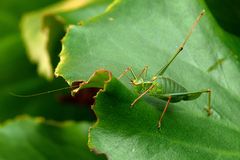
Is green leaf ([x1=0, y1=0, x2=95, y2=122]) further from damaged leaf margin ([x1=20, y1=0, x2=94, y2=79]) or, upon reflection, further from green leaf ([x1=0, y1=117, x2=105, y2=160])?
green leaf ([x1=0, y1=117, x2=105, y2=160])

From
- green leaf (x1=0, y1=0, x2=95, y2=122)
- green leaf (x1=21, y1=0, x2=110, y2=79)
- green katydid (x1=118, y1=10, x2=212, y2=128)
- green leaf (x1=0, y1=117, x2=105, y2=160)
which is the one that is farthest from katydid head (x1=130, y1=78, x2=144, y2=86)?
green leaf (x1=0, y1=0, x2=95, y2=122)

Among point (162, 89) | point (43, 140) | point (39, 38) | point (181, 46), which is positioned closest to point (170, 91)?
point (162, 89)

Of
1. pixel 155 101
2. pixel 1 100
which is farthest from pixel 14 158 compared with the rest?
pixel 1 100

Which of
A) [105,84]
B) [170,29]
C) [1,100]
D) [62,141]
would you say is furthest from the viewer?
[1,100]

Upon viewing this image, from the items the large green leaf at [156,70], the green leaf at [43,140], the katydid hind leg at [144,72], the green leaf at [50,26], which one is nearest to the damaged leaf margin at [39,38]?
the green leaf at [50,26]

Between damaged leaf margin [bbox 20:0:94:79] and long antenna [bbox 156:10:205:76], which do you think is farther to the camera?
damaged leaf margin [bbox 20:0:94:79]

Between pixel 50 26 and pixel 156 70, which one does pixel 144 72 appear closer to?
pixel 156 70

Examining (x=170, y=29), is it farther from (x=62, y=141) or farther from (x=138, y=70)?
(x=62, y=141)
